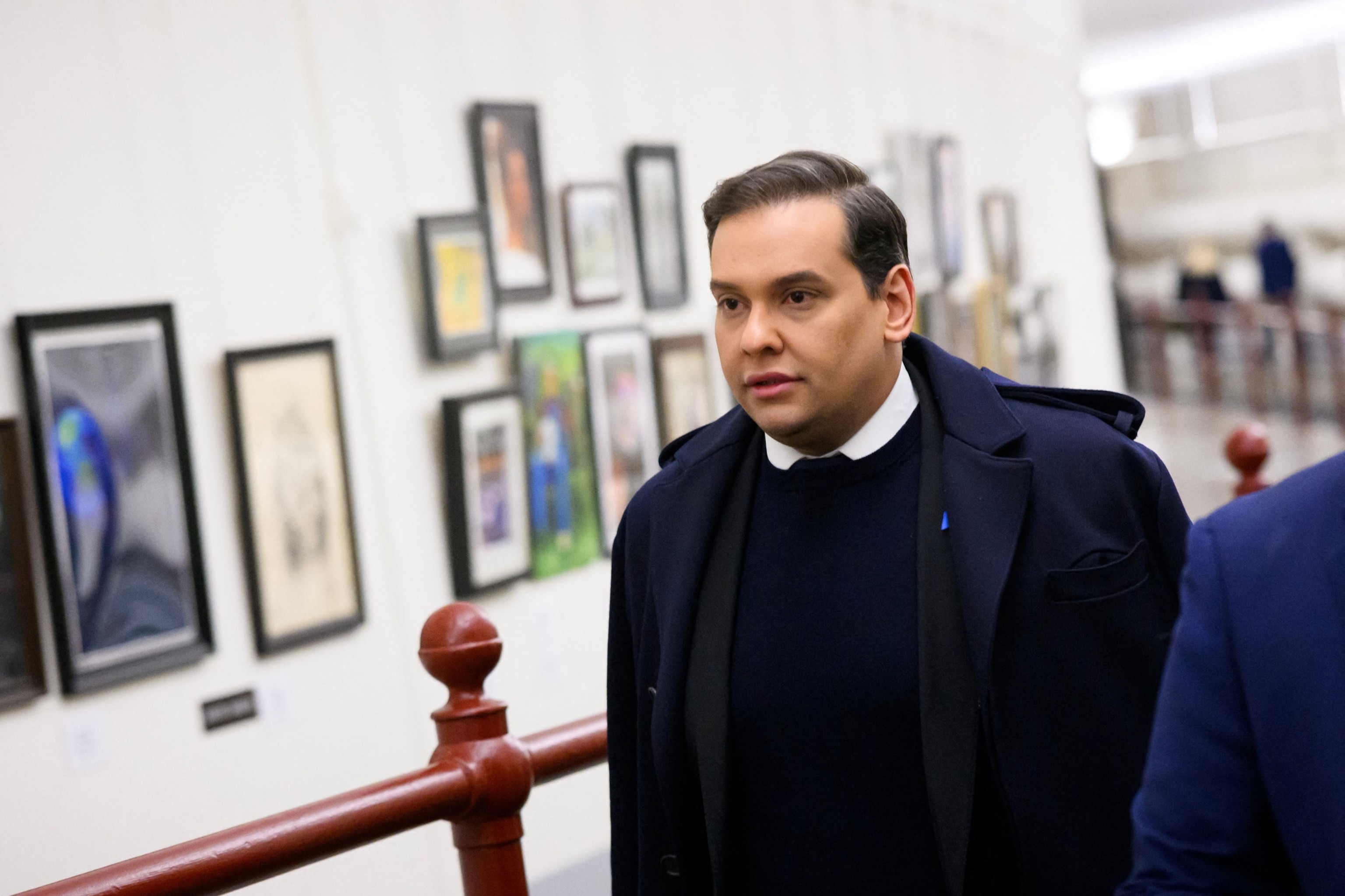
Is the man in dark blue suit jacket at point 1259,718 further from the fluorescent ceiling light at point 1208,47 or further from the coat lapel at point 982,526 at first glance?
the fluorescent ceiling light at point 1208,47

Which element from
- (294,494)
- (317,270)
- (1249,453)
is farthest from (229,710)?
(1249,453)

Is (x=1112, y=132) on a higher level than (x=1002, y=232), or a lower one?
higher

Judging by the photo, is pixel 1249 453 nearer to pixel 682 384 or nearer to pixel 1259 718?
pixel 682 384

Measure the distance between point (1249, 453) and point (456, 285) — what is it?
292 cm

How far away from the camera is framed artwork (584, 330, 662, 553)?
6.16m

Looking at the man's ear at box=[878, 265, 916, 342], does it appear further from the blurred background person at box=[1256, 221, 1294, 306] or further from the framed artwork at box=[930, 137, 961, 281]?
the blurred background person at box=[1256, 221, 1294, 306]

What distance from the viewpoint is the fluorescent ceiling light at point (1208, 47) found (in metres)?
19.8

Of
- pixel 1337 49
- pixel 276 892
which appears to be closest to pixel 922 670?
pixel 276 892

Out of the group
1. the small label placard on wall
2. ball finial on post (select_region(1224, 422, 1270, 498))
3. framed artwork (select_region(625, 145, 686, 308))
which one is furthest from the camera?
framed artwork (select_region(625, 145, 686, 308))

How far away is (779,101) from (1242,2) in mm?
13237

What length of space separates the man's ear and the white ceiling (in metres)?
15.2

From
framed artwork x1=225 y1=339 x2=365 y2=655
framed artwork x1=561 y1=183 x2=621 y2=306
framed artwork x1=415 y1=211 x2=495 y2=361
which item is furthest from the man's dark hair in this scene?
framed artwork x1=561 y1=183 x2=621 y2=306

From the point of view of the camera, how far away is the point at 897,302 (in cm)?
254

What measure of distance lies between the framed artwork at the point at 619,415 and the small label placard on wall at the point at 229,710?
184cm
